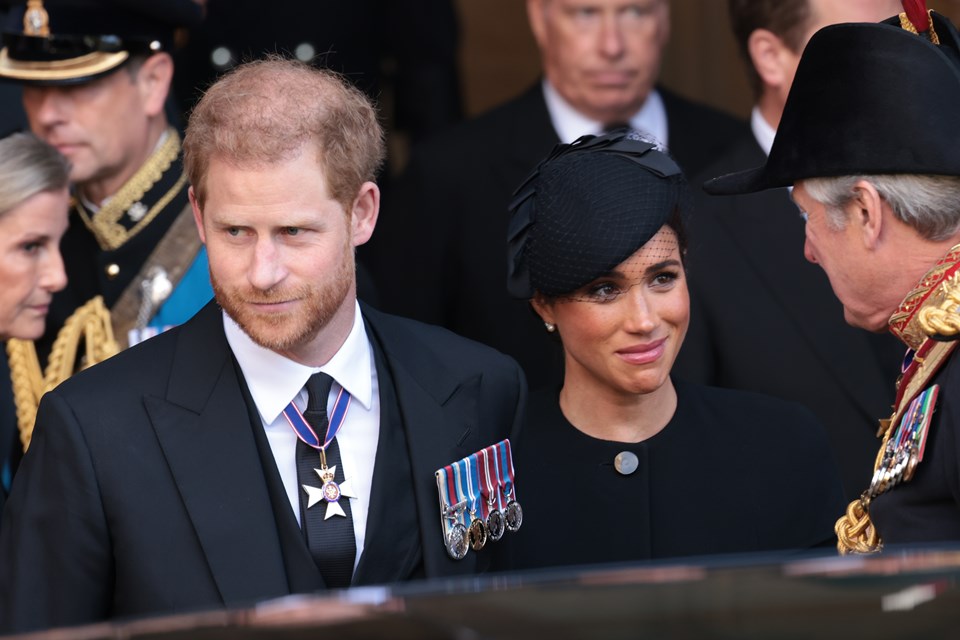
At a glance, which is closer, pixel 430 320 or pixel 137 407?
pixel 137 407

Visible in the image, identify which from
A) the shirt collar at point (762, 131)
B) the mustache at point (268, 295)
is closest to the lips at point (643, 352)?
the mustache at point (268, 295)

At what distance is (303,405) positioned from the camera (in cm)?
287

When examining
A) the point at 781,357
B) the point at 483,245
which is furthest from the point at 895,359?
the point at 483,245

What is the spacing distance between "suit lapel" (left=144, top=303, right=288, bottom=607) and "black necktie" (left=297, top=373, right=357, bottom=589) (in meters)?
0.08

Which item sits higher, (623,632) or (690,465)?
(623,632)

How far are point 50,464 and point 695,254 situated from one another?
1.90 meters

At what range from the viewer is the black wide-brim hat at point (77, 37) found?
4062 mm

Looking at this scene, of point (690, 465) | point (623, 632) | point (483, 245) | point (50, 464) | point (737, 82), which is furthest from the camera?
point (737, 82)

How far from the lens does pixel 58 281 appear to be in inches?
143

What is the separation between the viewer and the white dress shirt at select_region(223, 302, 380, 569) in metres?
2.82

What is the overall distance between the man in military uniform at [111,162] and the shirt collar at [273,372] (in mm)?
1097

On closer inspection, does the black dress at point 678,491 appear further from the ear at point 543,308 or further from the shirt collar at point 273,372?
the shirt collar at point 273,372

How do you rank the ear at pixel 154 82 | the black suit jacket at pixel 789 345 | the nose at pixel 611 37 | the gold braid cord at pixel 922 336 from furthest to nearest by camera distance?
the nose at pixel 611 37, the ear at pixel 154 82, the black suit jacket at pixel 789 345, the gold braid cord at pixel 922 336

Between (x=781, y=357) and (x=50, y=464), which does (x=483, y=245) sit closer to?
(x=781, y=357)
